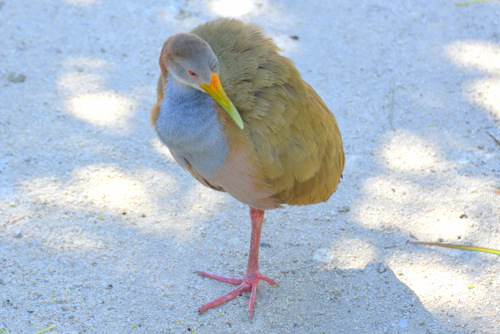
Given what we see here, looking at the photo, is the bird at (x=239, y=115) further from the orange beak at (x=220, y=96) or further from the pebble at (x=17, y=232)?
the pebble at (x=17, y=232)

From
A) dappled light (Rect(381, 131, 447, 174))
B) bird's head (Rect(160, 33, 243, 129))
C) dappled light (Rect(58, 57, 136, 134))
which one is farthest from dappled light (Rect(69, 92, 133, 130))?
dappled light (Rect(381, 131, 447, 174))

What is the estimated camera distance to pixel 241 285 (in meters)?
3.34

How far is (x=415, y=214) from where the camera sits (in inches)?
149

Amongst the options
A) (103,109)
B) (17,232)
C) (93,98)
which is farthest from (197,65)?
(93,98)

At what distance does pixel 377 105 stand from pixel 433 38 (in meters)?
1.04

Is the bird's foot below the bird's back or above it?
below

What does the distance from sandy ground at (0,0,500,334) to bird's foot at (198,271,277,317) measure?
1.9 inches

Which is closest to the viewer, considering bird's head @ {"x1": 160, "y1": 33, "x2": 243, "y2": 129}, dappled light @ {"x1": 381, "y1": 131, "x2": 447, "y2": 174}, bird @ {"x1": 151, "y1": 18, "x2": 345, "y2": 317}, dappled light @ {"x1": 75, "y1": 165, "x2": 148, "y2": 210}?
bird's head @ {"x1": 160, "y1": 33, "x2": 243, "y2": 129}

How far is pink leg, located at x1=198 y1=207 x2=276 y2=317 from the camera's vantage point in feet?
10.8

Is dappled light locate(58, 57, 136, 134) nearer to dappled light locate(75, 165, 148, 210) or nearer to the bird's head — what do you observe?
dappled light locate(75, 165, 148, 210)

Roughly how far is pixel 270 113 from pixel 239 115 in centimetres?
Result: 19

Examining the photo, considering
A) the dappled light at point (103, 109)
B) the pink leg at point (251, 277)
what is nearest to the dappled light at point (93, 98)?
the dappled light at point (103, 109)

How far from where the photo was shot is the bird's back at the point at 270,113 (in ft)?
9.12

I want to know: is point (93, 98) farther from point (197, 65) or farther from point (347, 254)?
point (347, 254)
